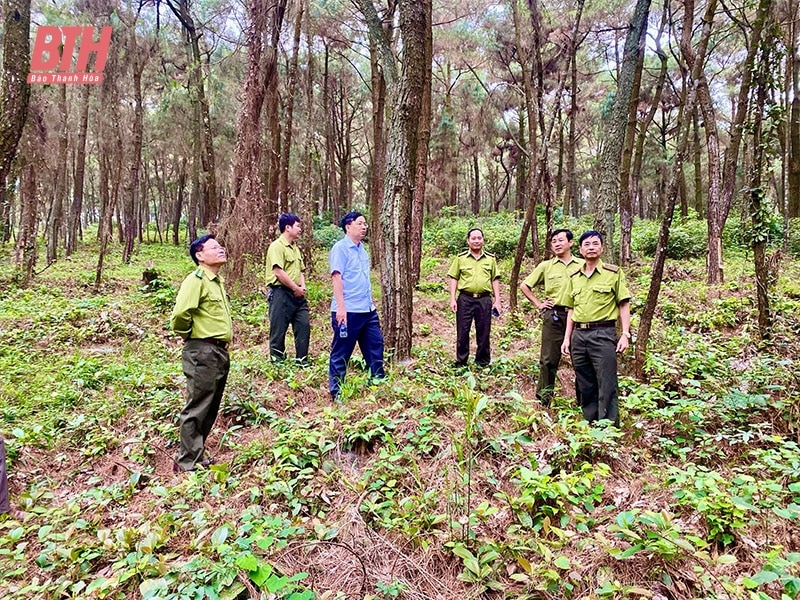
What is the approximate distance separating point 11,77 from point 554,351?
7.35 metres

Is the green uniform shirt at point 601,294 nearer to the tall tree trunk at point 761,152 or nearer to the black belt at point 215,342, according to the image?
the tall tree trunk at point 761,152

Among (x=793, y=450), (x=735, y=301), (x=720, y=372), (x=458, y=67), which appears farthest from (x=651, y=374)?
(x=458, y=67)

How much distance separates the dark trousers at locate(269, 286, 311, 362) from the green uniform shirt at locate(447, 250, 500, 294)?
1.88m

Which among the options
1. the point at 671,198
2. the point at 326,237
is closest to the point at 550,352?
the point at 671,198

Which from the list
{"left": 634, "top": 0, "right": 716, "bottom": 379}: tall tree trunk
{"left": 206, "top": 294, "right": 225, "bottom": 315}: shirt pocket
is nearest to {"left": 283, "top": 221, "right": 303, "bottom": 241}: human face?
A: {"left": 206, "top": 294, "right": 225, "bottom": 315}: shirt pocket

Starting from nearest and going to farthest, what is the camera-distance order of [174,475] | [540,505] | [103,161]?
[540,505] → [174,475] → [103,161]

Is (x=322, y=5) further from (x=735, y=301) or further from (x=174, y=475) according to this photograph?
(x=174, y=475)

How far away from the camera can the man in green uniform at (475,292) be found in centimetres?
570

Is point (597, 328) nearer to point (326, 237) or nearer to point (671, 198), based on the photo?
point (671, 198)

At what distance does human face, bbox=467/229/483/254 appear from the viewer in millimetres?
5652

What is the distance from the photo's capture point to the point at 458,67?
62.1 ft

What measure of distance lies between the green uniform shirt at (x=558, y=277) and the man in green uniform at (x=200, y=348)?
3164 mm

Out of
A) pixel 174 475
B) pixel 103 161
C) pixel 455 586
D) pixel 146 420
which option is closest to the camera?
pixel 455 586

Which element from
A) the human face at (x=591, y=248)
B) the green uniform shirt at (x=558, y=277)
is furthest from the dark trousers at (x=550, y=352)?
the human face at (x=591, y=248)
